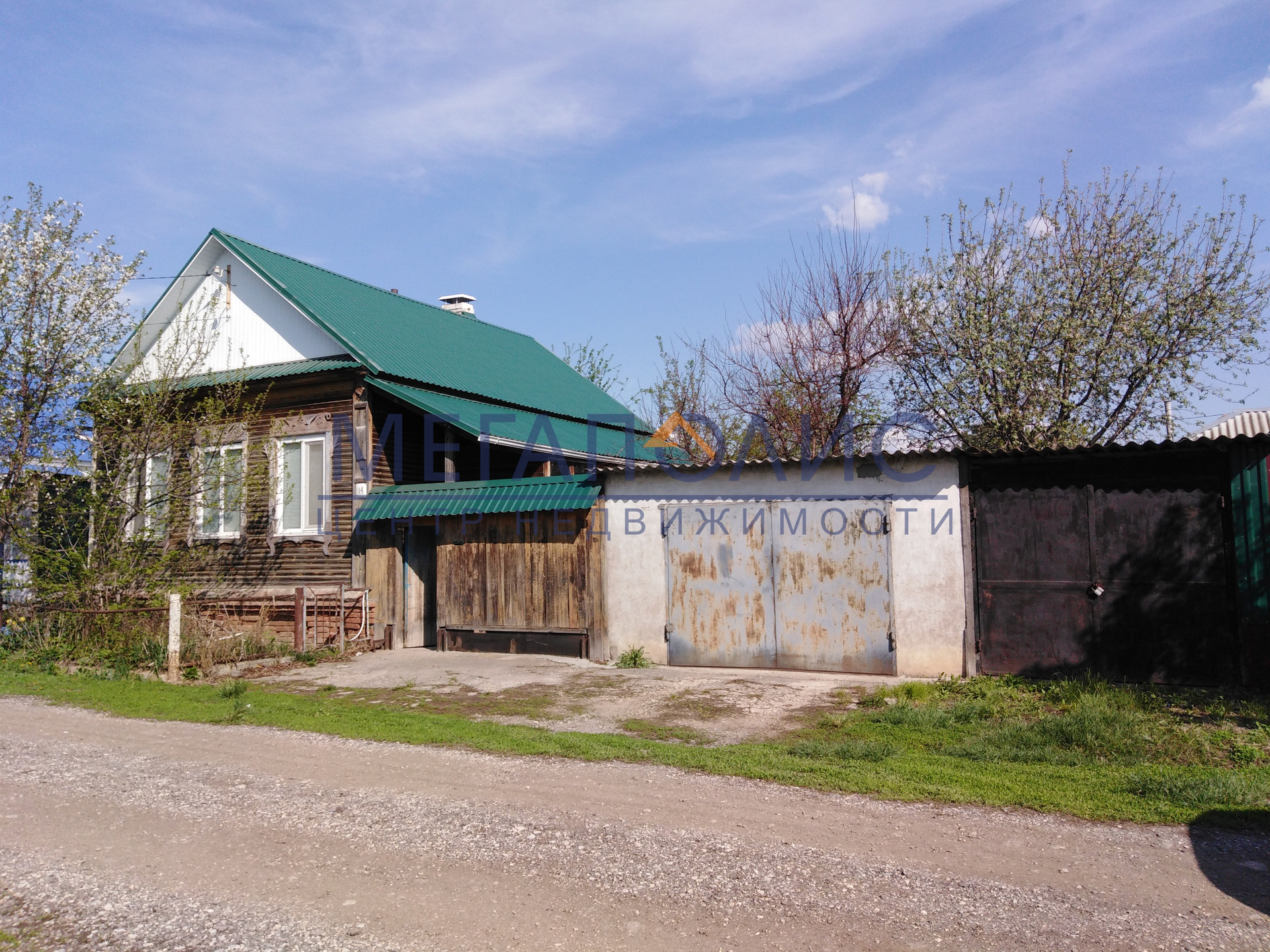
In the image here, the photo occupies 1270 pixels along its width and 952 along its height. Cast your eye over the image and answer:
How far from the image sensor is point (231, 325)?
18016 millimetres

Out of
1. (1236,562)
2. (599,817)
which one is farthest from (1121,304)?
(599,817)

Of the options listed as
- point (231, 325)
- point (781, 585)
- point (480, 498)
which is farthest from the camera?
point (231, 325)

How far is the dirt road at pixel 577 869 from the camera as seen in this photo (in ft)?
13.7

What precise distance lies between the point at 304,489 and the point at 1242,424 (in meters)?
21.3

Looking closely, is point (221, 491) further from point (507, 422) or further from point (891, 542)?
point (891, 542)

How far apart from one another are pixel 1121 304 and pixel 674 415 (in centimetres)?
1107

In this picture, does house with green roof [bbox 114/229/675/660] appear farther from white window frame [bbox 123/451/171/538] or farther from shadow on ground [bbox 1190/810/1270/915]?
shadow on ground [bbox 1190/810/1270/915]

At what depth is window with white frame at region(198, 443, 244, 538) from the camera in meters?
16.5

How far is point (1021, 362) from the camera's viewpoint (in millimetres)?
18109

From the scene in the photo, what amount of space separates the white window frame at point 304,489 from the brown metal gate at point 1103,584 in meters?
11.3

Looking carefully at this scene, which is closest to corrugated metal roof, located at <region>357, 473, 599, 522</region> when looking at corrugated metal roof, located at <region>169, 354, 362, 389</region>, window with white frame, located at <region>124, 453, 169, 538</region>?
corrugated metal roof, located at <region>169, 354, 362, 389</region>

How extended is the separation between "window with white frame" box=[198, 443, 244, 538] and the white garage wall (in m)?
7.90

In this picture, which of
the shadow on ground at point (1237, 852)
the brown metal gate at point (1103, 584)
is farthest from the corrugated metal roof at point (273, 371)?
the shadow on ground at point (1237, 852)

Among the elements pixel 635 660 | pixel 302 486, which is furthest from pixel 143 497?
pixel 635 660
